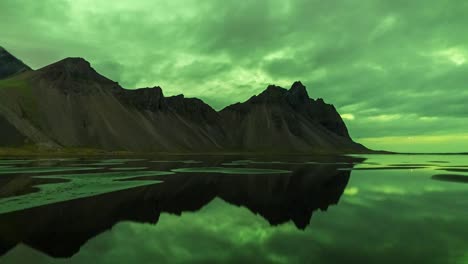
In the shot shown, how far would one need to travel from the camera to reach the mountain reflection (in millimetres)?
16109

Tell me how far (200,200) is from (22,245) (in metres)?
15.9

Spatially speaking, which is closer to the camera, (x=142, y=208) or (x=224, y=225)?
(x=224, y=225)

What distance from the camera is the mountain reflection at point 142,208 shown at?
1611 cm

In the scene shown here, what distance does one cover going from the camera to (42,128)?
524 feet

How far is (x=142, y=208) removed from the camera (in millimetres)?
24266

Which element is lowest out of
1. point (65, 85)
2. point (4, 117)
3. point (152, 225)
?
point (152, 225)

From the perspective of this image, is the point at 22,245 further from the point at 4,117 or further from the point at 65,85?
the point at 65,85

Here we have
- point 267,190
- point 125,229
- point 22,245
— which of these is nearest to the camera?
point 22,245

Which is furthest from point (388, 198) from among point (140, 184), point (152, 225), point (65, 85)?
point (65, 85)

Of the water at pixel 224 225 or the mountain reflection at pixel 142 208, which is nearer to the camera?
the water at pixel 224 225

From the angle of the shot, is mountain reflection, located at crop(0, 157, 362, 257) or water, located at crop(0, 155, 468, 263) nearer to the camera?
water, located at crop(0, 155, 468, 263)

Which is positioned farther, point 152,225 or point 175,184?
point 175,184

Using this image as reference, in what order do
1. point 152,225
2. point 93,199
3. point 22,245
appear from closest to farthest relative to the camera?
point 22,245, point 152,225, point 93,199

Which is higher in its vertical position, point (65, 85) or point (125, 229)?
point (65, 85)
